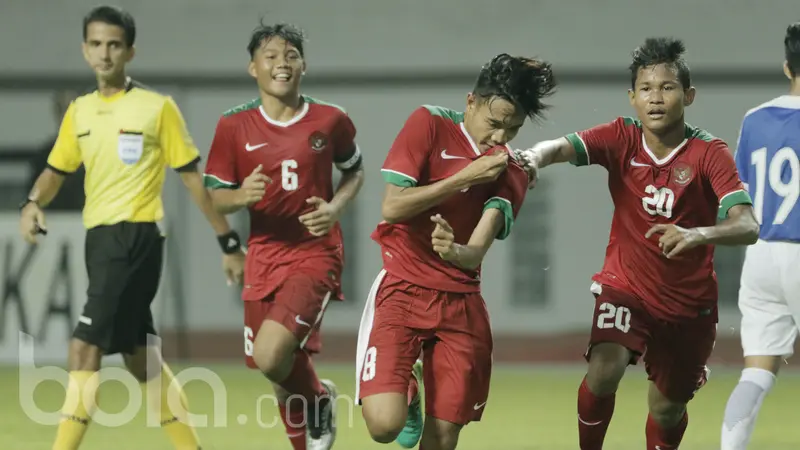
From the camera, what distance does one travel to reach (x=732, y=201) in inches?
196

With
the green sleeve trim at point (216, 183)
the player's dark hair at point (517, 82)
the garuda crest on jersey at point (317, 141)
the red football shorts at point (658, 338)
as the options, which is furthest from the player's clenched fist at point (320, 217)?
the red football shorts at point (658, 338)

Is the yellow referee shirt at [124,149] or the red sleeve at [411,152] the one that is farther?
the yellow referee shirt at [124,149]

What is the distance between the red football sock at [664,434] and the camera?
5543 millimetres

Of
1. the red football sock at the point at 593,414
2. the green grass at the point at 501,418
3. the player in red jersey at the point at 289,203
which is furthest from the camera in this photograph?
the green grass at the point at 501,418

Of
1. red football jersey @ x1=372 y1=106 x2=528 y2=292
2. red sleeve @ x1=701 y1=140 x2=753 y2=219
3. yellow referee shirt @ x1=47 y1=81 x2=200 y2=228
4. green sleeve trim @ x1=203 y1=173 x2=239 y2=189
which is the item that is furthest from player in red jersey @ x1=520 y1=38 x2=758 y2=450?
yellow referee shirt @ x1=47 y1=81 x2=200 y2=228

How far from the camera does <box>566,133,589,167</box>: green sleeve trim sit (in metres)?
5.26

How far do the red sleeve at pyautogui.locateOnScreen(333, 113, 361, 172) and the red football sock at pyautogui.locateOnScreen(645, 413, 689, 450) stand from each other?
1829 mm

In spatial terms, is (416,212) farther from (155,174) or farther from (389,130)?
(389,130)

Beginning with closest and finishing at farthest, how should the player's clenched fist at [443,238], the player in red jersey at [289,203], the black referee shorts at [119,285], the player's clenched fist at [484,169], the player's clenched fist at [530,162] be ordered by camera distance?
the player's clenched fist at [443,238], the player's clenched fist at [484,169], the player's clenched fist at [530,162], the black referee shorts at [119,285], the player in red jersey at [289,203]

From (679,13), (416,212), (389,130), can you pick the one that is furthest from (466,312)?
(679,13)

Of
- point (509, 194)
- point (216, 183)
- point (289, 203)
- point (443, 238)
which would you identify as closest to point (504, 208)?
point (509, 194)

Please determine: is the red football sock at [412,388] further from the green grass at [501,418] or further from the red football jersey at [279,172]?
the green grass at [501,418]

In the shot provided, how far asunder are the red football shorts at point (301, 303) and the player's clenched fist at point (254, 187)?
43 centimetres

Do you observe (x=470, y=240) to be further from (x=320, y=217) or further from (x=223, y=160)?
(x=223, y=160)
